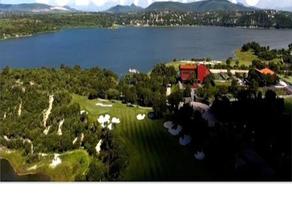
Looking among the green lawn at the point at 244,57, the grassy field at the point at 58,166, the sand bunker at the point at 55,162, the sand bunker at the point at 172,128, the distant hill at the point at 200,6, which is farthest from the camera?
the distant hill at the point at 200,6

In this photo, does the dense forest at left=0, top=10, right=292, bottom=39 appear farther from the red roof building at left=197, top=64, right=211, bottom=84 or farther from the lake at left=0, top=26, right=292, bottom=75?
the red roof building at left=197, top=64, right=211, bottom=84

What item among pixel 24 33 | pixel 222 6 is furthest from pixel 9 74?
pixel 222 6

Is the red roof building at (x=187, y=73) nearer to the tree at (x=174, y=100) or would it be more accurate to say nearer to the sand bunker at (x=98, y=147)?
the tree at (x=174, y=100)

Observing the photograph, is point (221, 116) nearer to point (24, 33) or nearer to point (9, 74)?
point (9, 74)

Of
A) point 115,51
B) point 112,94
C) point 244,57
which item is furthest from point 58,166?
point 115,51

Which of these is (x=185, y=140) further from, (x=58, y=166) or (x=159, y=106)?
(x=58, y=166)

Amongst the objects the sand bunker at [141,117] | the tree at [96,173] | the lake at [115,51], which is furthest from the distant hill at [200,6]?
the tree at [96,173]
